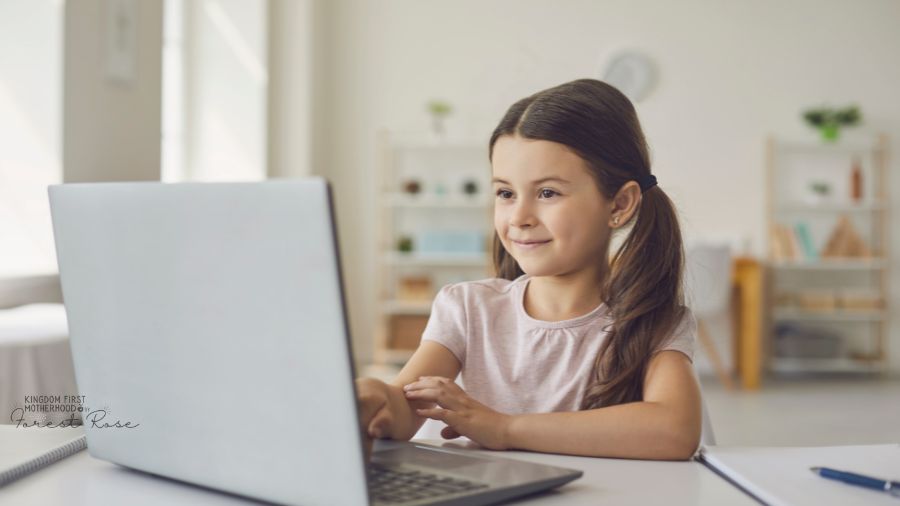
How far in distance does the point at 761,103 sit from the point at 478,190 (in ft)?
5.97

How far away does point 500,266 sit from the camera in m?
1.33

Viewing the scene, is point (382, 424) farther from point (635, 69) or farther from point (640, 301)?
point (635, 69)

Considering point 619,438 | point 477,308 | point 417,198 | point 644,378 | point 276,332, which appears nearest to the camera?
point 276,332

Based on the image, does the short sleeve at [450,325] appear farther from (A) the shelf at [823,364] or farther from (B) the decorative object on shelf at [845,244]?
(B) the decorative object on shelf at [845,244]

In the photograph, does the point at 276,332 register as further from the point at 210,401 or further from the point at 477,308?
the point at 477,308

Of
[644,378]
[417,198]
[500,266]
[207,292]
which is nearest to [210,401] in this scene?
[207,292]

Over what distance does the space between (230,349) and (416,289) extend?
4954 mm

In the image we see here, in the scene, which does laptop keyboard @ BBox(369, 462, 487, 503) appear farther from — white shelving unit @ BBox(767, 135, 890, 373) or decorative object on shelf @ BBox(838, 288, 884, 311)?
decorative object on shelf @ BBox(838, 288, 884, 311)

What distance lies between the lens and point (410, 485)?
2.15 ft

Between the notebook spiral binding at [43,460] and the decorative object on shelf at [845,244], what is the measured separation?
5252 mm

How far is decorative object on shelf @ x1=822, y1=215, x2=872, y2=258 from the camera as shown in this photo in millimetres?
5387

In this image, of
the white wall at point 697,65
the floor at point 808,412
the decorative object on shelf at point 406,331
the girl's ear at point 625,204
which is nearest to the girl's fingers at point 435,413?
the girl's ear at point 625,204

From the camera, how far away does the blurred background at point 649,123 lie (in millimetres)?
4977

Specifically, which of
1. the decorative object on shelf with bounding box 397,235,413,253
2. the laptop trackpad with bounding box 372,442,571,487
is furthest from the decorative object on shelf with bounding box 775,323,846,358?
the laptop trackpad with bounding box 372,442,571,487
